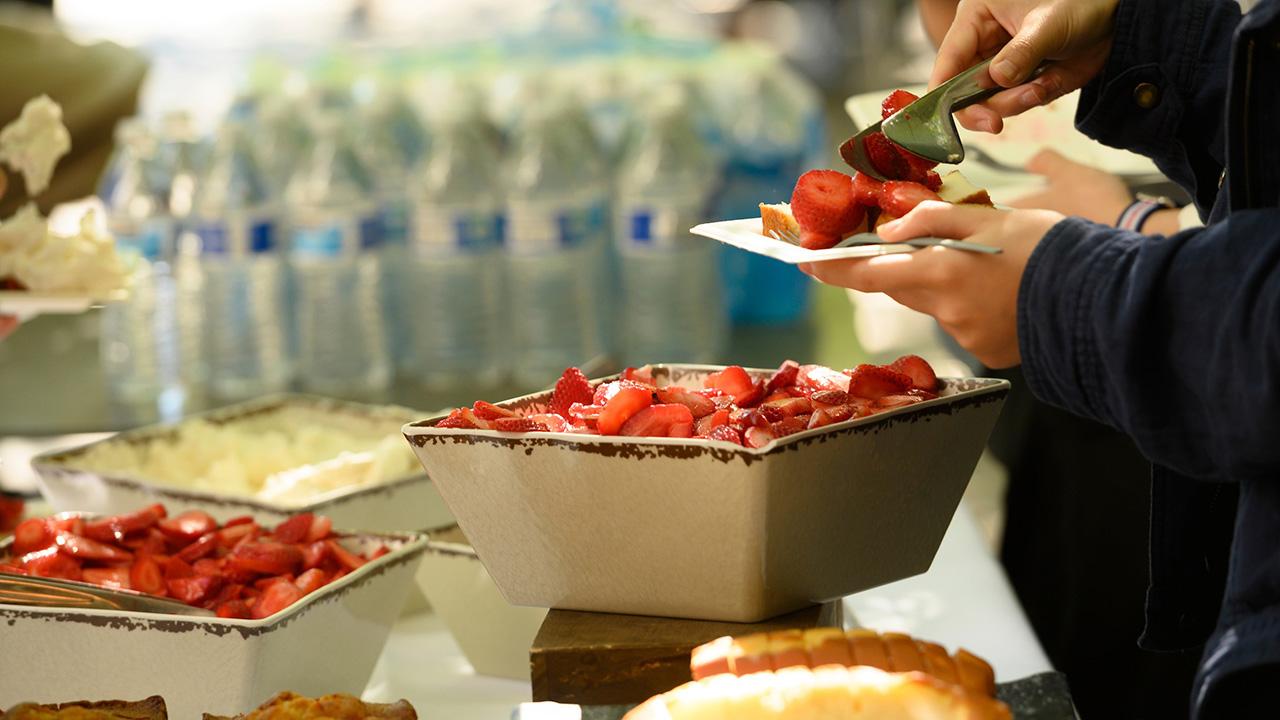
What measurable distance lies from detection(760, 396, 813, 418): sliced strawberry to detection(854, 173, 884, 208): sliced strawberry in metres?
0.15

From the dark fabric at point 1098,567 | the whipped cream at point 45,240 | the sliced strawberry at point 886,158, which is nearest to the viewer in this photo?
the sliced strawberry at point 886,158

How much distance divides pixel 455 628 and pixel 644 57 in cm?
266

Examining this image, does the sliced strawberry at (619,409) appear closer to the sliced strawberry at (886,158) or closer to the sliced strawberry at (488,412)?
the sliced strawberry at (488,412)

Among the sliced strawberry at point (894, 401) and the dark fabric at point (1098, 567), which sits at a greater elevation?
the sliced strawberry at point (894, 401)

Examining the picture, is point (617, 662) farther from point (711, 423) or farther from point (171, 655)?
point (171, 655)

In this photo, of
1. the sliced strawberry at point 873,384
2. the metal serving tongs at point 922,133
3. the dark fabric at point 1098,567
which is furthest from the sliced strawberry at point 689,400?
the dark fabric at point 1098,567

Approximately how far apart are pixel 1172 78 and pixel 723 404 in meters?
0.44

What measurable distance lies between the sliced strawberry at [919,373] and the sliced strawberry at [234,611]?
550 mm

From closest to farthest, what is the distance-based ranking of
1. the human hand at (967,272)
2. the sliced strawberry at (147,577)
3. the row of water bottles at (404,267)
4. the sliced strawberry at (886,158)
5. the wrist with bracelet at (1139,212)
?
the human hand at (967,272) → the sliced strawberry at (886,158) → the sliced strawberry at (147,577) → the wrist with bracelet at (1139,212) → the row of water bottles at (404,267)

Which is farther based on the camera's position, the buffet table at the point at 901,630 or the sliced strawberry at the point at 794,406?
the buffet table at the point at 901,630

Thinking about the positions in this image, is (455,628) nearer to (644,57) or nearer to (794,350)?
(794,350)

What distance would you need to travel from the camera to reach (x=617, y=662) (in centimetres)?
97

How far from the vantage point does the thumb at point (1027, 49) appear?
107 cm

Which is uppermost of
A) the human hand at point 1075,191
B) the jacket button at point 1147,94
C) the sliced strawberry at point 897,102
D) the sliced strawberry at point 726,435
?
the sliced strawberry at point 897,102
